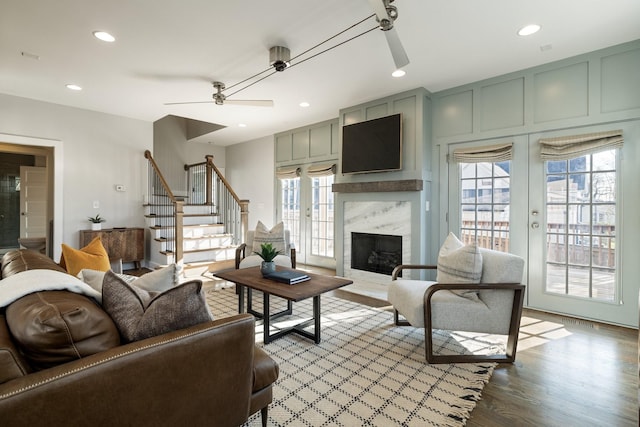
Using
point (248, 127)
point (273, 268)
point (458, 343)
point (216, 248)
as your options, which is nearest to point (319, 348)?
point (273, 268)

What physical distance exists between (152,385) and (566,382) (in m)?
2.49

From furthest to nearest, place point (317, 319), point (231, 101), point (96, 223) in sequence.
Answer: point (96, 223) → point (231, 101) → point (317, 319)

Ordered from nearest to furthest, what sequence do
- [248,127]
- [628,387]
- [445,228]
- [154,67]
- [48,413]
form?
1. [48,413]
2. [628,387]
3. [154,67]
4. [445,228]
5. [248,127]

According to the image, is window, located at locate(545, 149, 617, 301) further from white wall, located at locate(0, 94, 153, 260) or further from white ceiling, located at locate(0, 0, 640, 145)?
white wall, located at locate(0, 94, 153, 260)

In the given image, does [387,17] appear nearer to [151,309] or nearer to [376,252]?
[151,309]

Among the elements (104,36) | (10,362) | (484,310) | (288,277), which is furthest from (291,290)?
(104,36)

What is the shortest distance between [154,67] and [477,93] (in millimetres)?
A: 3777

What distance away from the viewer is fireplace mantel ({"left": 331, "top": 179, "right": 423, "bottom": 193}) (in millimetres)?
3971

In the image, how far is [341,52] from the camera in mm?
3080

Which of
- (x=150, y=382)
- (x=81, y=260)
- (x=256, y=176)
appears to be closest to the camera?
(x=150, y=382)

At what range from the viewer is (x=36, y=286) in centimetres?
121

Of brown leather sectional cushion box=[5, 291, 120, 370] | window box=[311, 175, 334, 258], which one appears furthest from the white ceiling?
brown leather sectional cushion box=[5, 291, 120, 370]

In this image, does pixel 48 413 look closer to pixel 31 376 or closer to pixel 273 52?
pixel 31 376

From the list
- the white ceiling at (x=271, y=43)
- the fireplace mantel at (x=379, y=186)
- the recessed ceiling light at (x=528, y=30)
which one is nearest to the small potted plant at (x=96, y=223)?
the white ceiling at (x=271, y=43)
